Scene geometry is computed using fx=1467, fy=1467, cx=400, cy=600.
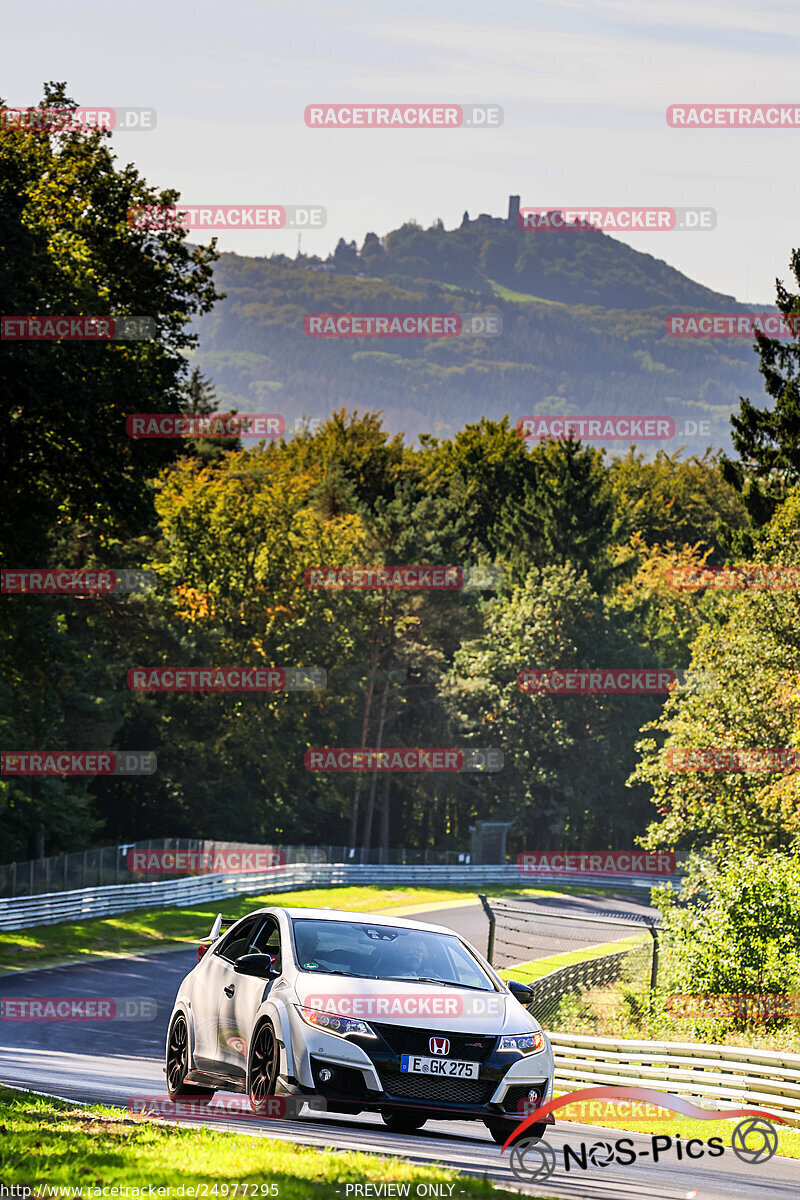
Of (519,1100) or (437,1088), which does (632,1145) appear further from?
(437,1088)

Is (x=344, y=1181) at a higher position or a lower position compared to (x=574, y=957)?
higher

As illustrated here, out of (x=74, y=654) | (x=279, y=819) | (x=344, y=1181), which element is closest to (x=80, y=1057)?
(x=344, y=1181)

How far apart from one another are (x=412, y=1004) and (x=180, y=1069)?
2.82m

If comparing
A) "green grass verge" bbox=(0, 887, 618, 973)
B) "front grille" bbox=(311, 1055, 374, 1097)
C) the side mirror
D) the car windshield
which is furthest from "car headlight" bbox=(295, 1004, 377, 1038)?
"green grass verge" bbox=(0, 887, 618, 973)

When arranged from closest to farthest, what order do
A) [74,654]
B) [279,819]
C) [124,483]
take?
[124,483]
[74,654]
[279,819]

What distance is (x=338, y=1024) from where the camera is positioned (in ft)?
30.5

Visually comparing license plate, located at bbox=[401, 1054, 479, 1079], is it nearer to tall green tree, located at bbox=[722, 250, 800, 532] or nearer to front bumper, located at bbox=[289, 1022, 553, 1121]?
front bumper, located at bbox=[289, 1022, 553, 1121]

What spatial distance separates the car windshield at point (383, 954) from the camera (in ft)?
33.2

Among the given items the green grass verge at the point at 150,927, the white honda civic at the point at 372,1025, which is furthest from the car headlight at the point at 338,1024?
the green grass verge at the point at 150,927

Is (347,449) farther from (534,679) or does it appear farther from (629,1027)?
(629,1027)

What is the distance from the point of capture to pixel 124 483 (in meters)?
29.7

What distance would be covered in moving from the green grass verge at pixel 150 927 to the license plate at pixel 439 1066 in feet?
54.2

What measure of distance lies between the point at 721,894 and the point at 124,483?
14.4 meters

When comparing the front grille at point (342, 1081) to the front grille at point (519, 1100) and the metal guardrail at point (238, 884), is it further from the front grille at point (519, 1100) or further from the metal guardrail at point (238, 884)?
the metal guardrail at point (238, 884)
